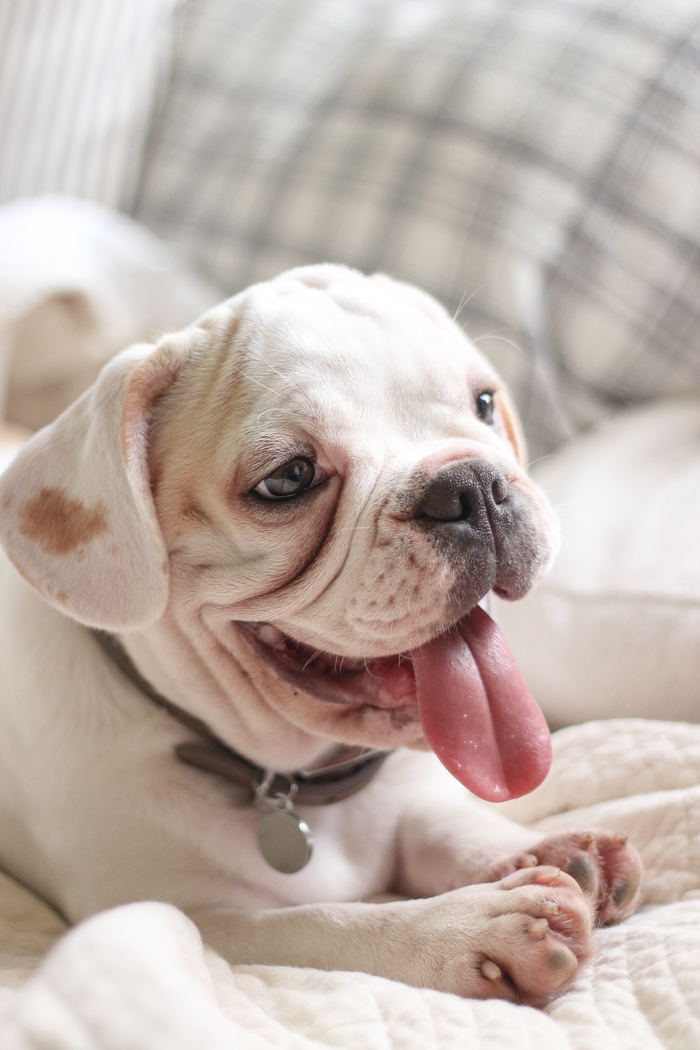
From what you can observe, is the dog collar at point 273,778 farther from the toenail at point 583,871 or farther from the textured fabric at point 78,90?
the textured fabric at point 78,90

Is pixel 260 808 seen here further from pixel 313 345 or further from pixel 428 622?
pixel 313 345

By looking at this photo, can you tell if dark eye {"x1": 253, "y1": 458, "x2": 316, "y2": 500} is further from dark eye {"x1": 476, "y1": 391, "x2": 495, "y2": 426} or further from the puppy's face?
dark eye {"x1": 476, "y1": 391, "x2": 495, "y2": 426}

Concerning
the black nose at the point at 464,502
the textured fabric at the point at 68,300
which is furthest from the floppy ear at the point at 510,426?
the textured fabric at the point at 68,300

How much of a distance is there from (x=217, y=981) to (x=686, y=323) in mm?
1777

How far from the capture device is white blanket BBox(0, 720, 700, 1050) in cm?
73

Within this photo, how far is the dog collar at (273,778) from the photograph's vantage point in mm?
1265

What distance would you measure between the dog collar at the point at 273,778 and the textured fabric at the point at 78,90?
2.07 m

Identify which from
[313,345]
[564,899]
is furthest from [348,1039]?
[313,345]

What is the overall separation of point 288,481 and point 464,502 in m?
0.23

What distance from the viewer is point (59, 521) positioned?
1.16 meters

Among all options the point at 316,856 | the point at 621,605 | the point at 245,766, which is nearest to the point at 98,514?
the point at 245,766

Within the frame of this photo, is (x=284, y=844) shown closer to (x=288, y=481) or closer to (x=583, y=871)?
(x=583, y=871)

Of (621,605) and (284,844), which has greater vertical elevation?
(621,605)

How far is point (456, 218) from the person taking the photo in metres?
2.27
